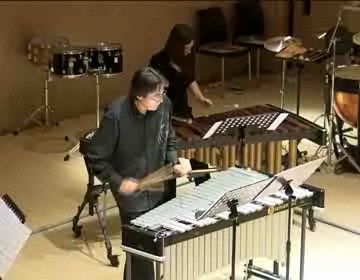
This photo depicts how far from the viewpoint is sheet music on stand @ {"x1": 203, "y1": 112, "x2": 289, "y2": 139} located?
6.48 m

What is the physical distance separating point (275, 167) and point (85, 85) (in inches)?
151

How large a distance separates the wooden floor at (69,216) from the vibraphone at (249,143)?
59cm

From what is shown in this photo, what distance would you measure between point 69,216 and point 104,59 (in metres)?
1.93

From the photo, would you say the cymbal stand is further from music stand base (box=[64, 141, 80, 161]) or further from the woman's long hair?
music stand base (box=[64, 141, 80, 161])

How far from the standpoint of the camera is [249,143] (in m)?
7.01

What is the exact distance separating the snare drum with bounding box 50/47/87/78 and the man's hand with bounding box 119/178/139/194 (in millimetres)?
3457

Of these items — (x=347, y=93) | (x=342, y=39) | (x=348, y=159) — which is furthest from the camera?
(x=342, y=39)

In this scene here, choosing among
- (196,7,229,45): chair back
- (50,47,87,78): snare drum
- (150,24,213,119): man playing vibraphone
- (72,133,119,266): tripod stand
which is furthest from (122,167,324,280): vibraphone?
(196,7,229,45): chair back

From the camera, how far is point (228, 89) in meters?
11.9

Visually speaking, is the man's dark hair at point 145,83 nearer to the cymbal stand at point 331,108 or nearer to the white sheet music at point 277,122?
the white sheet music at point 277,122

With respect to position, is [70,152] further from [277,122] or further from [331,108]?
[277,122]

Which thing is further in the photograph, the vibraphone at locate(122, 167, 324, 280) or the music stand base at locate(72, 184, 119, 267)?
the music stand base at locate(72, 184, 119, 267)

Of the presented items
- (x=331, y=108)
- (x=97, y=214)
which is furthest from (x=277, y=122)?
(x=331, y=108)

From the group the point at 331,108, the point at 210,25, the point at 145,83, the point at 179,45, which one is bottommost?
the point at 331,108
